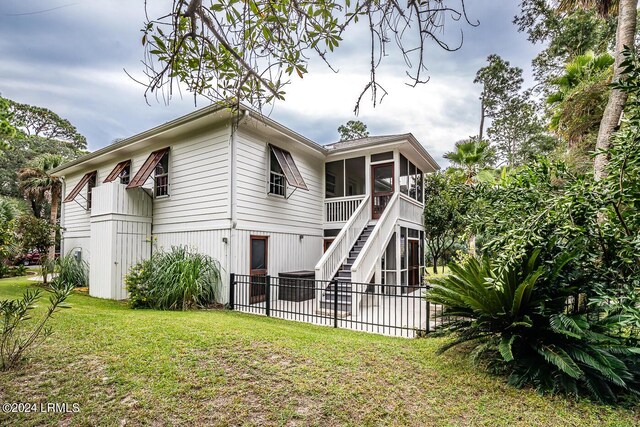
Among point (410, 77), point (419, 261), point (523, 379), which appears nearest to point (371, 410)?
point (523, 379)

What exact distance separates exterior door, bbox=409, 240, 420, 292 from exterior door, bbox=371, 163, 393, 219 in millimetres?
2423

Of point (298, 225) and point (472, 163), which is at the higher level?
point (472, 163)

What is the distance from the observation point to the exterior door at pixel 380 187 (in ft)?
39.8

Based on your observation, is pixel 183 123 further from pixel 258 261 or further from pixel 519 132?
pixel 519 132

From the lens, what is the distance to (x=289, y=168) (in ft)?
35.0

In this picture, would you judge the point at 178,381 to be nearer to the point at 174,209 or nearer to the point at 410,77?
the point at 410,77

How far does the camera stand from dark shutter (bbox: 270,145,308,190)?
1031 centimetres

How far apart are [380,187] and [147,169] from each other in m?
8.52

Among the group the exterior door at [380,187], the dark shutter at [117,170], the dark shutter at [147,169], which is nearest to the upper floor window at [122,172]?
the dark shutter at [117,170]

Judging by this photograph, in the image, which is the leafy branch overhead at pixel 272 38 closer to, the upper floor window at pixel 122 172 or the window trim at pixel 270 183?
the window trim at pixel 270 183

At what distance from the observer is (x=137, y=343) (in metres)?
4.61

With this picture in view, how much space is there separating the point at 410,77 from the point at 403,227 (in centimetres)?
992

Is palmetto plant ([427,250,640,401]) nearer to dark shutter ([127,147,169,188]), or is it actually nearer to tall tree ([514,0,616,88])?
dark shutter ([127,147,169,188])

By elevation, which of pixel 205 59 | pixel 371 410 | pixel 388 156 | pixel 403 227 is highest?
pixel 388 156
